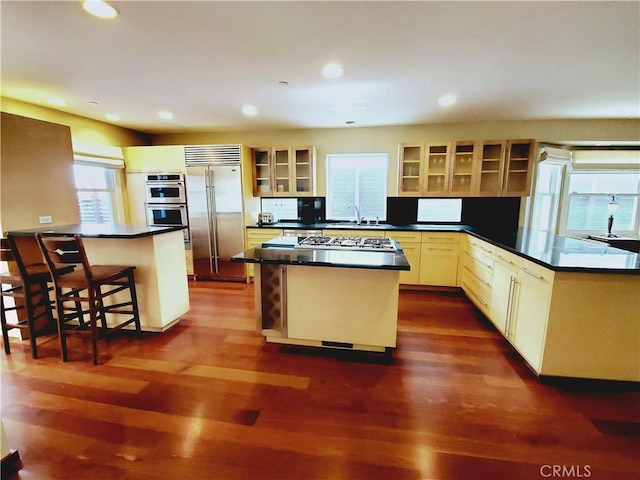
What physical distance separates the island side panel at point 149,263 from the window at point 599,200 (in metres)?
5.68

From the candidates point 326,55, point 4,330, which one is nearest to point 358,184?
point 326,55

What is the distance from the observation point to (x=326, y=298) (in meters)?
2.29

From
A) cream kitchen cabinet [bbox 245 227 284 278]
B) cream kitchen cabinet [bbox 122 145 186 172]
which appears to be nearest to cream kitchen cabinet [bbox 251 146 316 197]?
cream kitchen cabinet [bbox 245 227 284 278]

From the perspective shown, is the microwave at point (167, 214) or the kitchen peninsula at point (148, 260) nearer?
the kitchen peninsula at point (148, 260)

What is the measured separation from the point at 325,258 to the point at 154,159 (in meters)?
3.70

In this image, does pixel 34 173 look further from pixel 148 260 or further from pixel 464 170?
pixel 464 170

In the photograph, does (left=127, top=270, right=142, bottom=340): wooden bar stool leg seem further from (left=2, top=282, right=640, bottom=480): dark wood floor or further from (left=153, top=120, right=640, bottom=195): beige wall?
(left=153, top=120, right=640, bottom=195): beige wall

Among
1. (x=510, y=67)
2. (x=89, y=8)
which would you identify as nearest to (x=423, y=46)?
(x=510, y=67)

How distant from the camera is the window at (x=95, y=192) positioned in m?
3.92

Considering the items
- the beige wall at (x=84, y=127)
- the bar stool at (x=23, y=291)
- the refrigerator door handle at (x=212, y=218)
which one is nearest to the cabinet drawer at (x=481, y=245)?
the refrigerator door handle at (x=212, y=218)

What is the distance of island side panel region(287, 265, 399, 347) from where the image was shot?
7.27 ft

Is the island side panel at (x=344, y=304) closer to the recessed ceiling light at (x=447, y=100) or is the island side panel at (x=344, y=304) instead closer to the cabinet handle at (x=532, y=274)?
the cabinet handle at (x=532, y=274)

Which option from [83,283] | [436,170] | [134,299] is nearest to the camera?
[83,283]

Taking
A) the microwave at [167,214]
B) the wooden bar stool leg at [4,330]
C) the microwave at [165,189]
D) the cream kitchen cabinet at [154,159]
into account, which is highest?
the cream kitchen cabinet at [154,159]
